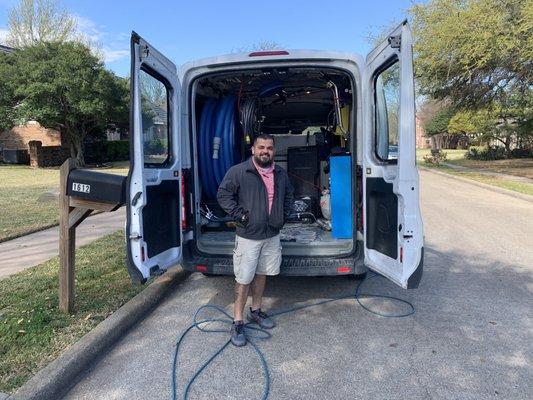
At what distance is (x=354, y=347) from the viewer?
3840 millimetres

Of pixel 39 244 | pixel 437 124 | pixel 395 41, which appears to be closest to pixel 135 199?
pixel 395 41

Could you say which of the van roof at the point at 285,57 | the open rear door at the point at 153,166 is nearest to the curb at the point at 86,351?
the open rear door at the point at 153,166

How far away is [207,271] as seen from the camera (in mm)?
4480

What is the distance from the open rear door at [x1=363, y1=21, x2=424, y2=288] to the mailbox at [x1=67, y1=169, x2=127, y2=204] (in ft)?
7.03

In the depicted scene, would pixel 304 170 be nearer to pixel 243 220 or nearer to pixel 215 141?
pixel 215 141

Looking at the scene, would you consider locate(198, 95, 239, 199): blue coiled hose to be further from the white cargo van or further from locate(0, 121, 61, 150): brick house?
locate(0, 121, 61, 150): brick house

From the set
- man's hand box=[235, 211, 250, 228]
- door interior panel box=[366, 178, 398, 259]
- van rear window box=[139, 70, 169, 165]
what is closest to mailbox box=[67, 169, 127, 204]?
van rear window box=[139, 70, 169, 165]

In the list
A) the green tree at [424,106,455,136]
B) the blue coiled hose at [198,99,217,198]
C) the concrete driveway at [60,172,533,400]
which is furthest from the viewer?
the green tree at [424,106,455,136]

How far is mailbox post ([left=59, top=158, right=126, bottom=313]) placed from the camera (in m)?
3.90

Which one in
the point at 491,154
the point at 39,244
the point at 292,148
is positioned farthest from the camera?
the point at 491,154

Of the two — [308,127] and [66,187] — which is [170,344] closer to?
[66,187]

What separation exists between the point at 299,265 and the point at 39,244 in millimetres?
4682

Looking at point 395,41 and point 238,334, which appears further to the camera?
point 238,334

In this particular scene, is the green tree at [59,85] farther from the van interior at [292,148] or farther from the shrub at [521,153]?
the shrub at [521,153]
